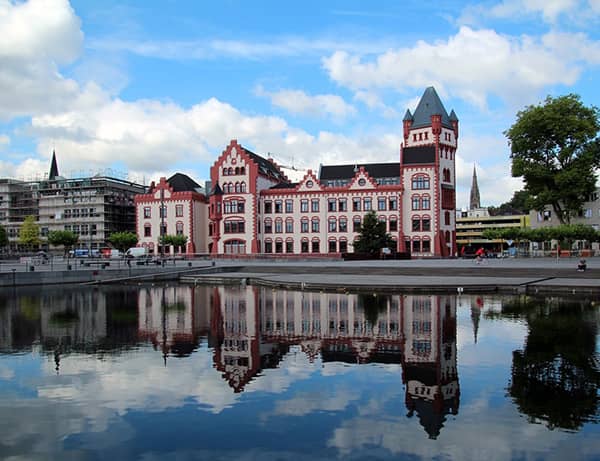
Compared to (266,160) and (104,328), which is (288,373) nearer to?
(104,328)

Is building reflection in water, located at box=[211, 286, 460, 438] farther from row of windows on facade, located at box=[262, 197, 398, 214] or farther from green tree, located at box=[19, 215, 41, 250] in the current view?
green tree, located at box=[19, 215, 41, 250]

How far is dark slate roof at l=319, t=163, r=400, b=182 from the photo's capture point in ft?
277

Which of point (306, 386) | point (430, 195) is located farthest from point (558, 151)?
point (306, 386)

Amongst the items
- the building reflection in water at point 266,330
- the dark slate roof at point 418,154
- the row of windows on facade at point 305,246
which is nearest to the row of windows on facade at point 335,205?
the row of windows on facade at point 305,246

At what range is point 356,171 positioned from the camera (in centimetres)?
8569

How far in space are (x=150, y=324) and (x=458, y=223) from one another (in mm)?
139064

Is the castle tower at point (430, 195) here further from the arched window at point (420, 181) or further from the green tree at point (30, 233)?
the green tree at point (30, 233)

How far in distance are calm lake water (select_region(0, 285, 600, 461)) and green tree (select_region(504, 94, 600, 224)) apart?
4779cm

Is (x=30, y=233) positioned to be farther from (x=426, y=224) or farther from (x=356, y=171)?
(x=426, y=224)

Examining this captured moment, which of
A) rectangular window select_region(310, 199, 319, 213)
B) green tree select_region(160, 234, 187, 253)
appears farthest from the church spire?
green tree select_region(160, 234, 187, 253)

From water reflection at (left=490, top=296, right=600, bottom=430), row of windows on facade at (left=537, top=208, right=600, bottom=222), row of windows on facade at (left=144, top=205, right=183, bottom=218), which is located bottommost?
water reflection at (left=490, top=296, right=600, bottom=430)

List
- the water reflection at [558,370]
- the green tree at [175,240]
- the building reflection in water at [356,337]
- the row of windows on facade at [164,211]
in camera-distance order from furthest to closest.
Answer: the row of windows on facade at [164,211], the green tree at [175,240], the building reflection in water at [356,337], the water reflection at [558,370]

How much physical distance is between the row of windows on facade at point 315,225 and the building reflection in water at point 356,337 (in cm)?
5069

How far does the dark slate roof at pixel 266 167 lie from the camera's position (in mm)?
89075
